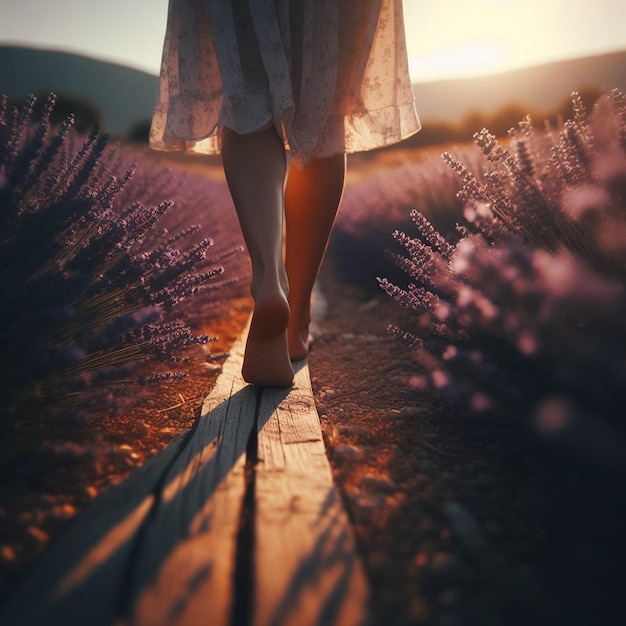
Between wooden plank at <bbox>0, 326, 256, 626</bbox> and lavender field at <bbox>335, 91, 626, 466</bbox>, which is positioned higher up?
lavender field at <bbox>335, 91, 626, 466</bbox>

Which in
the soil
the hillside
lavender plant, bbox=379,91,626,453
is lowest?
the soil

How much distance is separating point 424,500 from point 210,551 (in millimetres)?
379

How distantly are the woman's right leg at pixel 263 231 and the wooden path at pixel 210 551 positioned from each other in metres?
0.36

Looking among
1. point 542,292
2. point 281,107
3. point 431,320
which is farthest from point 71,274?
point 542,292

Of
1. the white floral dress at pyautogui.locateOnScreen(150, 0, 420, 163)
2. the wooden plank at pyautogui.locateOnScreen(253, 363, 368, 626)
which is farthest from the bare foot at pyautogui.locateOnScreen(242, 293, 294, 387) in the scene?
the white floral dress at pyautogui.locateOnScreen(150, 0, 420, 163)

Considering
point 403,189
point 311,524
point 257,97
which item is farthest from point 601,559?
point 403,189

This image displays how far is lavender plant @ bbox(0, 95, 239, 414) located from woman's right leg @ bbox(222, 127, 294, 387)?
0.16m

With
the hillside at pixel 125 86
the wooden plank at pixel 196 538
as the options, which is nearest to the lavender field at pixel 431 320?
the wooden plank at pixel 196 538

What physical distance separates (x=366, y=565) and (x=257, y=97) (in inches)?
45.5

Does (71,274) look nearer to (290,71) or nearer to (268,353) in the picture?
(268,353)

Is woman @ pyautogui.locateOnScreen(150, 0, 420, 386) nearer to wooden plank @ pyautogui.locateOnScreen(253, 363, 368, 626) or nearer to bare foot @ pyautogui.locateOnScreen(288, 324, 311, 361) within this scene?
bare foot @ pyautogui.locateOnScreen(288, 324, 311, 361)

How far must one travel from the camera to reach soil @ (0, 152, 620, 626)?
24.7 inches

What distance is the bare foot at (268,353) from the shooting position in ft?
4.46

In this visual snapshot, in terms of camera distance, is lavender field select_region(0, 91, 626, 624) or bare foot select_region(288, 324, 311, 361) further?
bare foot select_region(288, 324, 311, 361)
